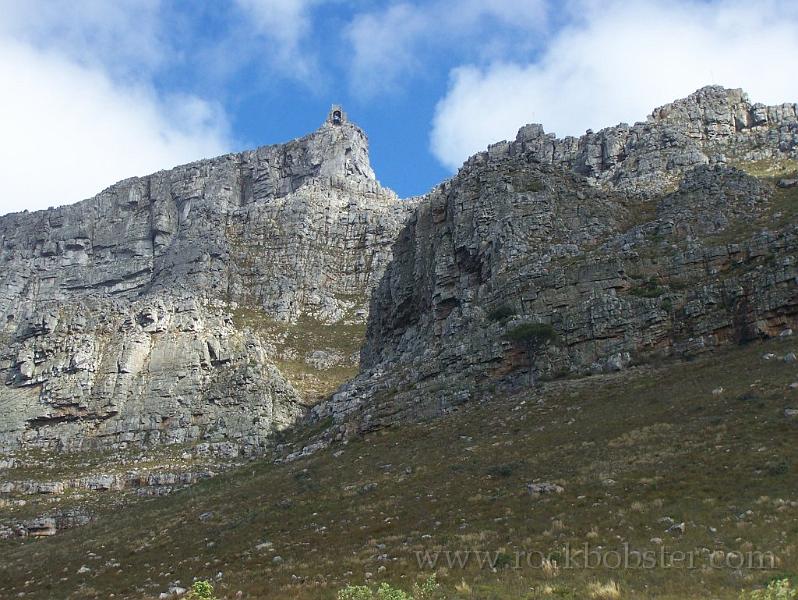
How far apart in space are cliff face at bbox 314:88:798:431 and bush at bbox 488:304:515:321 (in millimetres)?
95

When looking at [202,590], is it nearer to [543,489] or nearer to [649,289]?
[543,489]

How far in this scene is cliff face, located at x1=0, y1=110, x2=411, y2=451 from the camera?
68438mm

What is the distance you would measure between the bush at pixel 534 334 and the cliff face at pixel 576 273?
0.31 feet

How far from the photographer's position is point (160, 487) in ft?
176

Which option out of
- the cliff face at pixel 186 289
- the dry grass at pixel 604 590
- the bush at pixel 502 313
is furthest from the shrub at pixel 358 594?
the cliff face at pixel 186 289

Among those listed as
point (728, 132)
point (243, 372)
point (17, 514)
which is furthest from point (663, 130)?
point (17, 514)

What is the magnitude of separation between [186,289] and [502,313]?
60.4 m

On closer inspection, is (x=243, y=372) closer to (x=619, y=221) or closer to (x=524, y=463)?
(x=619, y=221)

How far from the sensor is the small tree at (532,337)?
155 feet

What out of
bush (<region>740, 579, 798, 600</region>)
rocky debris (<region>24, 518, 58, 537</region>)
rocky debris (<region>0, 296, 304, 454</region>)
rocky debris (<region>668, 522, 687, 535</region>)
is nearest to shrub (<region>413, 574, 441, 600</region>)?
rocky debris (<region>668, 522, 687, 535</region>)

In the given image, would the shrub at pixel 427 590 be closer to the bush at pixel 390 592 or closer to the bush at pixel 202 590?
the bush at pixel 390 592

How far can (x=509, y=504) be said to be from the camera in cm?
2478

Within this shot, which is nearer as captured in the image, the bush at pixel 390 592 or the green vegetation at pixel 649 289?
the bush at pixel 390 592

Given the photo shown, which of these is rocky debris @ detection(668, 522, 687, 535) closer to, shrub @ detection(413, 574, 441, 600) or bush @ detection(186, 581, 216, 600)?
shrub @ detection(413, 574, 441, 600)
